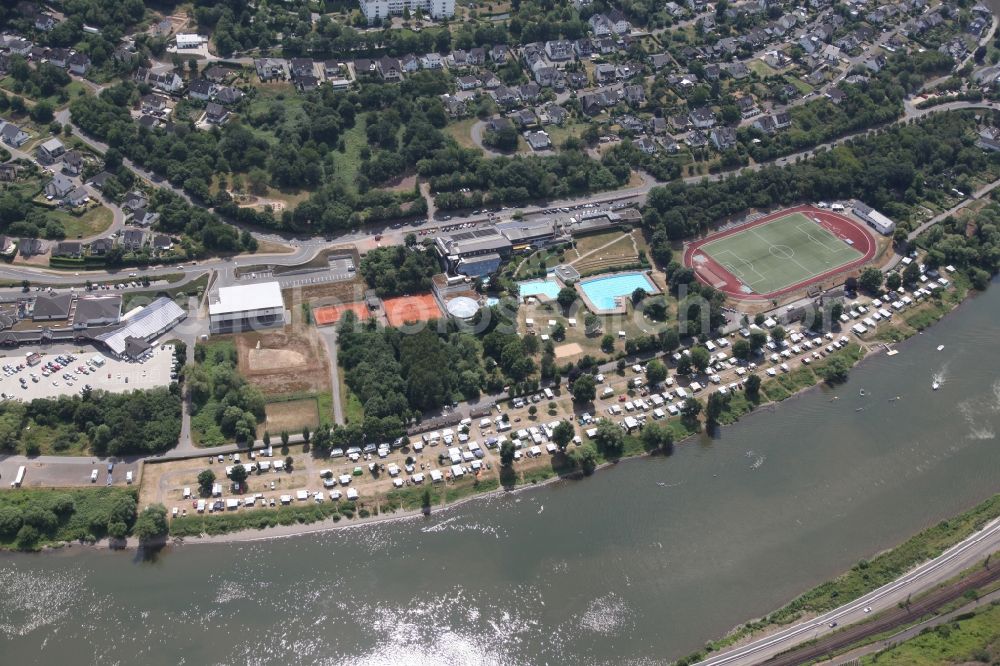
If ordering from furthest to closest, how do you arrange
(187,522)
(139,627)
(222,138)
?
(222,138) < (187,522) < (139,627)

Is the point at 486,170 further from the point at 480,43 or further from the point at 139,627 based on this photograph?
the point at 139,627

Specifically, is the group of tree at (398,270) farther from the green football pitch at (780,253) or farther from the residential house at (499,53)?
the residential house at (499,53)

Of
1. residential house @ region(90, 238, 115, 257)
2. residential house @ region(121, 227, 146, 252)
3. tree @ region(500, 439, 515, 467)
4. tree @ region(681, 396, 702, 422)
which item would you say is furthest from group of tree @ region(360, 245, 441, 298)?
tree @ region(681, 396, 702, 422)

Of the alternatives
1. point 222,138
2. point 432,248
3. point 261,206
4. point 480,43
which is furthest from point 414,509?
point 480,43

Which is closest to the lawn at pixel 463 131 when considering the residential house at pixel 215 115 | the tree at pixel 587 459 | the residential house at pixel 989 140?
the residential house at pixel 215 115

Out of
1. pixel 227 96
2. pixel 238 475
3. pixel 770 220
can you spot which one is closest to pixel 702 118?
pixel 770 220

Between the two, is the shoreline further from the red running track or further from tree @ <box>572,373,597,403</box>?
the red running track

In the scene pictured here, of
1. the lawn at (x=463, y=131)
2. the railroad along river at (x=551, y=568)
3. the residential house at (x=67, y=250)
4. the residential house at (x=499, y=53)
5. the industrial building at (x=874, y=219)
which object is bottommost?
the railroad along river at (x=551, y=568)
